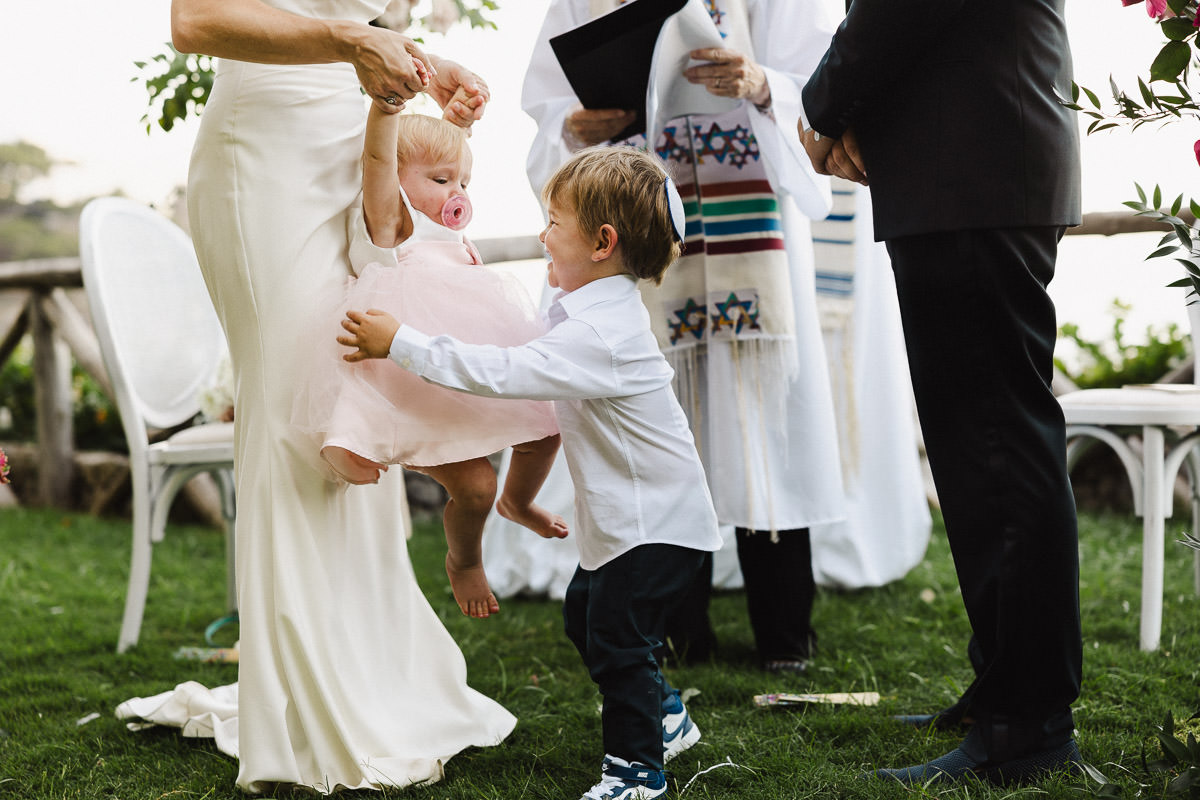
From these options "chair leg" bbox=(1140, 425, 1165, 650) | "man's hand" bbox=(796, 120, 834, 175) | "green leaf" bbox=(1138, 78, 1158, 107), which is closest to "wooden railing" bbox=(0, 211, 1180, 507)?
"chair leg" bbox=(1140, 425, 1165, 650)

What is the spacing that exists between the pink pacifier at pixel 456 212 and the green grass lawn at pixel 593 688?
3.29 ft

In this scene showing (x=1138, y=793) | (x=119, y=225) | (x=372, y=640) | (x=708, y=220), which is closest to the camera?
(x=1138, y=793)

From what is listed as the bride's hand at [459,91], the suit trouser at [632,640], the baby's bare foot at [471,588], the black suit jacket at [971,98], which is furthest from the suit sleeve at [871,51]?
the baby's bare foot at [471,588]

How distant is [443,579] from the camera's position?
384cm

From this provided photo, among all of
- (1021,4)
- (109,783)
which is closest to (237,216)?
(109,783)

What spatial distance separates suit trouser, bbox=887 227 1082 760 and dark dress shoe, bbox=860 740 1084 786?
0.02m

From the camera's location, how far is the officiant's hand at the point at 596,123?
2.55 m

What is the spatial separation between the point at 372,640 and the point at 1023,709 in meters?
1.16

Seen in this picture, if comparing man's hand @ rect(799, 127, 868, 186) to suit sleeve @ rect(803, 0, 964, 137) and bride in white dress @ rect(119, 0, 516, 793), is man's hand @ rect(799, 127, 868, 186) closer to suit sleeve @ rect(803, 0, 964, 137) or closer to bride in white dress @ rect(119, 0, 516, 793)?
suit sleeve @ rect(803, 0, 964, 137)

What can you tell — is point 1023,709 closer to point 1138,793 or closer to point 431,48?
point 1138,793

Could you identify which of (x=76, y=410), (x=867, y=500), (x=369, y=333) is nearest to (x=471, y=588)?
(x=369, y=333)

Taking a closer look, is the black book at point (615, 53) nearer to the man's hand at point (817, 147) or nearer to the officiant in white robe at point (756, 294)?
the officiant in white robe at point (756, 294)

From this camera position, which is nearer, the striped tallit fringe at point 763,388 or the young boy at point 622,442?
the young boy at point 622,442

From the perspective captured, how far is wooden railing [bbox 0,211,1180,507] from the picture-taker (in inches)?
210
